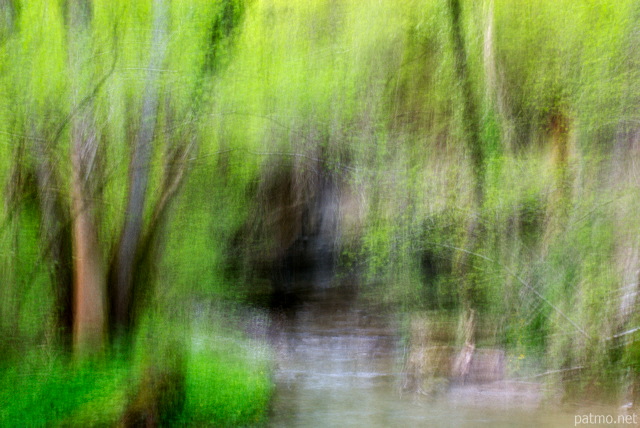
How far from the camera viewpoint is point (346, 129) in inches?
170

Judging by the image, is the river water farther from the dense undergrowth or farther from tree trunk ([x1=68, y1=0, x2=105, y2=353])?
tree trunk ([x1=68, y1=0, x2=105, y2=353])

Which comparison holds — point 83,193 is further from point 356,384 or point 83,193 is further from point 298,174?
point 356,384

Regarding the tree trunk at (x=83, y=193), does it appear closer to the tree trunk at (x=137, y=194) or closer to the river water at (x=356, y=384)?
the tree trunk at (x=137, y=194)

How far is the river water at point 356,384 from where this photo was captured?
4191 millimetres

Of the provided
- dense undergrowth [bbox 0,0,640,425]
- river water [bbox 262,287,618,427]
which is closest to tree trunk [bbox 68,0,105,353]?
dense undergrowth [bbox 0,0,640,425]

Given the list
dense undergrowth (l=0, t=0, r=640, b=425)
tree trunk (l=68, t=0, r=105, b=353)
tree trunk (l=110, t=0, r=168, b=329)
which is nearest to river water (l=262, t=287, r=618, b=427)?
dense undergrowth (l=0, t=0, r=640, b=425)

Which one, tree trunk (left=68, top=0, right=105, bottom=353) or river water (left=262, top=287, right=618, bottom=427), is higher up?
tree trunk (left=68, top=0, right=105, bottom=353)

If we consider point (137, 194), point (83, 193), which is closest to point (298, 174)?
point (137, 194)

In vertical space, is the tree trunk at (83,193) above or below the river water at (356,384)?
above

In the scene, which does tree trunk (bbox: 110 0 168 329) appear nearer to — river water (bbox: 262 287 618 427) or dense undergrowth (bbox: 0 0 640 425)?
dense undergrowth (bbox: 0 0 640 425)

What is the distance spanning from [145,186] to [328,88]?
4.60ft

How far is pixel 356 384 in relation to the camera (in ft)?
13.9

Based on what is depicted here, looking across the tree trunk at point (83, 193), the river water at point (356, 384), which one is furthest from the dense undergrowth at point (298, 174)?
the river water at point (356, 384)

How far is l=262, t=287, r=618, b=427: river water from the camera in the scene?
4.19 m
